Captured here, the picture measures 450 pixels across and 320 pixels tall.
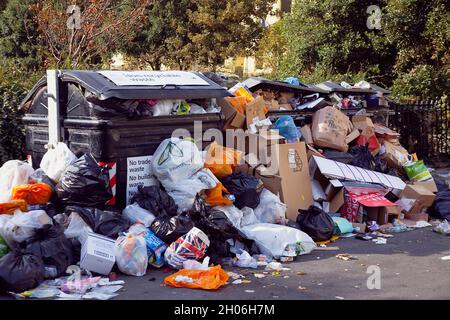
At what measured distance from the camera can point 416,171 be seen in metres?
7.88

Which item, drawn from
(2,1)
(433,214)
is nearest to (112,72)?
(433,214)

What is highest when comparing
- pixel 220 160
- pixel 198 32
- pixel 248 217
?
pixel 198 32

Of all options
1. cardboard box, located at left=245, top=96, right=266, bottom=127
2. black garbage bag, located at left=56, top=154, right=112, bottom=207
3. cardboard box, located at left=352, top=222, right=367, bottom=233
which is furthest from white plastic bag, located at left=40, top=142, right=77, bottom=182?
cardboard box, located at left=352, top=222, right=367, bottom=233

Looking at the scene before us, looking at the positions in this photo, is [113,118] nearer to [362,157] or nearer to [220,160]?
[220,160]

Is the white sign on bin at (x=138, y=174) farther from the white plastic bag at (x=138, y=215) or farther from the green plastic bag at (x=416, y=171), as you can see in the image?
the green plastic bag at (x=416, y=171)

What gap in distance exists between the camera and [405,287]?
453cm

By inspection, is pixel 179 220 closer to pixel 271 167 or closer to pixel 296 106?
pixel 271 167

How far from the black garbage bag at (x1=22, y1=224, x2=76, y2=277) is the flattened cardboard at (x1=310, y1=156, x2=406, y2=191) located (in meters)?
3.06

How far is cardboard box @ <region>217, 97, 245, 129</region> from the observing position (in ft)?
21.9

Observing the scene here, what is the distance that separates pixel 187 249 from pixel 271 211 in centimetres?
140

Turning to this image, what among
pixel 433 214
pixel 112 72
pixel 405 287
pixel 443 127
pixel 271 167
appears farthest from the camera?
pixel 443 127

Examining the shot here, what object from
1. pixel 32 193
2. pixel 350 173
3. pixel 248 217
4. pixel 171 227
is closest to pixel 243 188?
pixel 248 217
